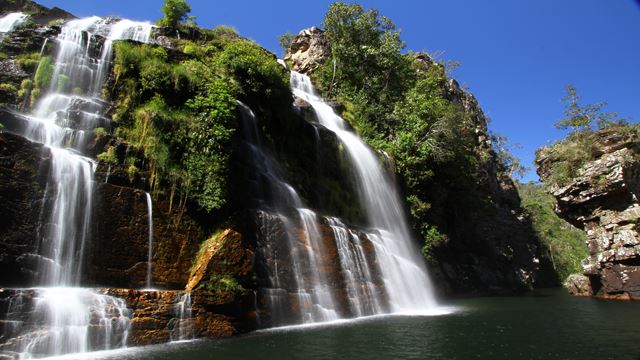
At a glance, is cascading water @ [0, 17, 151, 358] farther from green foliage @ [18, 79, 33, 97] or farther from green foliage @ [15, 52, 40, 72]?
green foliage @ [15, 52, 40, 72]

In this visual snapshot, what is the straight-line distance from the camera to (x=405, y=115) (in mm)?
33812

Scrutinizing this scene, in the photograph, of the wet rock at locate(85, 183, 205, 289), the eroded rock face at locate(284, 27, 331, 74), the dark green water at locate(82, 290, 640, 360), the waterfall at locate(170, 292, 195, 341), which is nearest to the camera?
the dark green water at locate(82, 290, 640, 360)

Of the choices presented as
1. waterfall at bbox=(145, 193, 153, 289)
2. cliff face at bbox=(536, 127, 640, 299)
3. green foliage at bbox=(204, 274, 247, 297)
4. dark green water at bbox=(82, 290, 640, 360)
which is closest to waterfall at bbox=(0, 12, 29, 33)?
waterfall at bbox=(145, 193, 153, 289)

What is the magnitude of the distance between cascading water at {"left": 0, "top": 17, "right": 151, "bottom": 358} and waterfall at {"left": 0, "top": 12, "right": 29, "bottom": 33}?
12.7 feet

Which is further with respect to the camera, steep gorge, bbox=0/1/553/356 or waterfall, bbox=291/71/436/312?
waterfall, bbox=291/71/436/312

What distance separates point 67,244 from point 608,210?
30.0m

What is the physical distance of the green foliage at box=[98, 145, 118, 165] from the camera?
13.3m

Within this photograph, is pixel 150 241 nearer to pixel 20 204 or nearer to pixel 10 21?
pixel 20 204

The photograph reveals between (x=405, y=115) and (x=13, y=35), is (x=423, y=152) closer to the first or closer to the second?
(x=405, y=115)

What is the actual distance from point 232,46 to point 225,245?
11.6 metres

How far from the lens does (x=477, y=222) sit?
42.6 meters

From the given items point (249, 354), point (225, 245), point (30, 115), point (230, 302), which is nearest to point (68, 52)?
point (30, 115)

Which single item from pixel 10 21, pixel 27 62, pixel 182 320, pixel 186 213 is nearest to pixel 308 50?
pixel 10 21

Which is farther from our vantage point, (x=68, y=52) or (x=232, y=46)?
(x=232, y=46)
